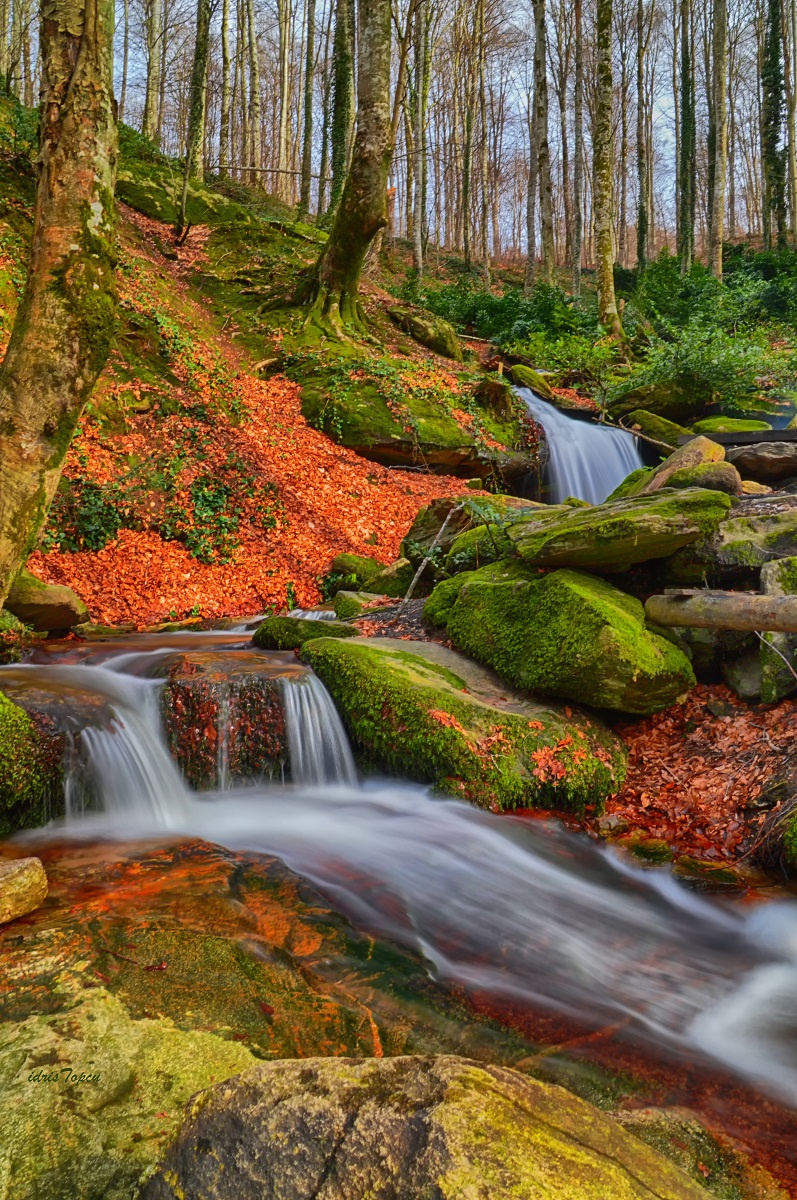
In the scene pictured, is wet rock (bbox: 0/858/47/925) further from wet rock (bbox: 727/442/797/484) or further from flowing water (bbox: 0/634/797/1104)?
wet rock (bbox: 727/442/797/484)

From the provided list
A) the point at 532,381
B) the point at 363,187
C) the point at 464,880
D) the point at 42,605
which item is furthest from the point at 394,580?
the point at 532,381

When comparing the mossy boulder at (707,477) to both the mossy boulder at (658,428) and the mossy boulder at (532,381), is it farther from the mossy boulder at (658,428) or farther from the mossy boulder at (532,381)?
the mossy boulder at (532,381)

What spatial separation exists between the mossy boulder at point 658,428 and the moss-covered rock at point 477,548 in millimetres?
6553

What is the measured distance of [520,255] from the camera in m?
49.6

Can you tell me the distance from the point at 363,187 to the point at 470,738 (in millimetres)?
11534

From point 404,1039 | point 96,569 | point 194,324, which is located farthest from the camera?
point 194,324

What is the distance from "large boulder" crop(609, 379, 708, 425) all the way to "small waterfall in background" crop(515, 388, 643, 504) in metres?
0.87

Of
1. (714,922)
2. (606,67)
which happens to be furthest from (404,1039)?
(606,67)

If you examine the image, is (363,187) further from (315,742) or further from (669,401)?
(315,742)

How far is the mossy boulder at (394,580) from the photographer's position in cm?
834

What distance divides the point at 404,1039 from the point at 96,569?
23.3ft

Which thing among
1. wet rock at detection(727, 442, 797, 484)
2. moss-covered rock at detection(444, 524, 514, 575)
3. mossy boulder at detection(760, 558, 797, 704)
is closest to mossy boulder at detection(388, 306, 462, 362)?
wet rock at detection(727, 442, 797, 484)

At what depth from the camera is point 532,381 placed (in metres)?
16.0

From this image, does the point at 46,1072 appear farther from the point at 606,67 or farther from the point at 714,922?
the point at 606,67
